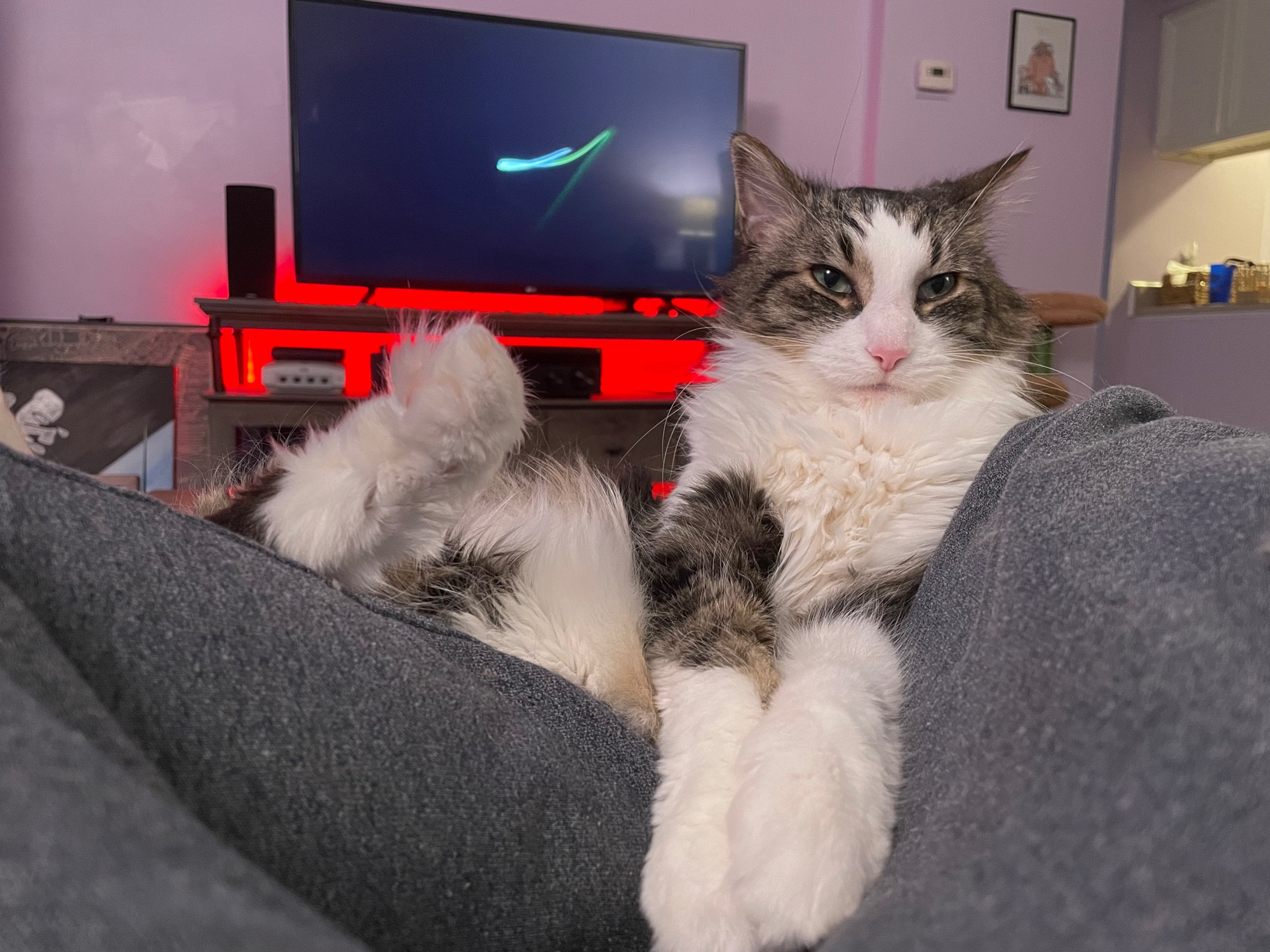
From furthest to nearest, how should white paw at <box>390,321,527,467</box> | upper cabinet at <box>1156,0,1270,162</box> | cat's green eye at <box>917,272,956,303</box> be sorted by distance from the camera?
upper cabinet at <box>1156,0,1270,162</box>
cat's green eye at <box>917,272,956,303</box>
white paw at <box>390,321,527,467</box>

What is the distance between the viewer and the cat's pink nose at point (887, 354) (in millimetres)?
883

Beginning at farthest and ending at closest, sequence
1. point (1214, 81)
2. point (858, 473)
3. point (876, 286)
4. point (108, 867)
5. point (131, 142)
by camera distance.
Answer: point (1214, 81) → point (131, 142) → point (876, 286) → point (858, 473) → point (108, 867)

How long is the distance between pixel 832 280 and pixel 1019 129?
3218 millimetres

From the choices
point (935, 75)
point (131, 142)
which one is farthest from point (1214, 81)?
point (131, 142)

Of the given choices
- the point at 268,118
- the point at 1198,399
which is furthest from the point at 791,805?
the point at 1198,399

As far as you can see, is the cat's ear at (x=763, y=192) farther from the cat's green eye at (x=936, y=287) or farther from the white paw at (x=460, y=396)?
the white paw at (x=460, y=396)

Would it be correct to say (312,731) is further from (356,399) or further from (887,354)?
(356,399)

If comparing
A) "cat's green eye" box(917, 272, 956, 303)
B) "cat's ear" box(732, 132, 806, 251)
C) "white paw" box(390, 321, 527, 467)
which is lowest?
"white paw" box(390, 321, 527, 467)

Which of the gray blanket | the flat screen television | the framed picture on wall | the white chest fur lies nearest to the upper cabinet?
the framed picture on wall

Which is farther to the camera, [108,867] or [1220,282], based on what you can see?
[1220,282]

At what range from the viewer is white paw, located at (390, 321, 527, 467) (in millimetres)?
614

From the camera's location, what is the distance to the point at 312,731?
0.41 m

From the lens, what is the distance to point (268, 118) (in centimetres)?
308

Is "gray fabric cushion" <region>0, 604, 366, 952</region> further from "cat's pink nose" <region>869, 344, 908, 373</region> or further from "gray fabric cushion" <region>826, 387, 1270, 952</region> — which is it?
"cat's pink nose" <region>869, 344, 908, 373</region>
